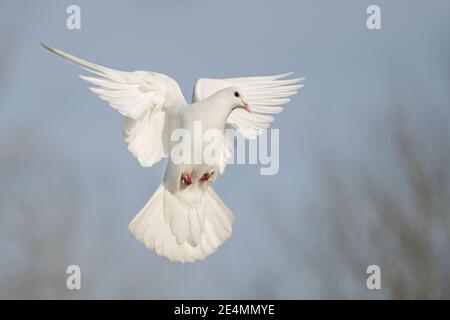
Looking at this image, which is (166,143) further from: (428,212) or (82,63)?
(428,212)

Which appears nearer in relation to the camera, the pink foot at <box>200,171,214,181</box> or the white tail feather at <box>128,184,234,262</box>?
the pink foot at <box>200,171,214,181</box>

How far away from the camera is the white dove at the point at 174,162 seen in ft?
32.0

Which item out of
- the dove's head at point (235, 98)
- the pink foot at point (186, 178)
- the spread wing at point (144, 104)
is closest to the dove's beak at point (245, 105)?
the dove's head at point (235, 98)

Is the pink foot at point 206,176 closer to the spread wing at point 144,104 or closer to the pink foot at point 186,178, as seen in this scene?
the pink foot at point 186,178

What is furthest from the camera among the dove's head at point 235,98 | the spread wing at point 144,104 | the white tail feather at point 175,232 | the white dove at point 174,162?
the white tail feather at point 175,232

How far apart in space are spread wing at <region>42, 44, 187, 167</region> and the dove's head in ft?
1.31

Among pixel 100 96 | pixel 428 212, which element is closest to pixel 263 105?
pixel 100 96

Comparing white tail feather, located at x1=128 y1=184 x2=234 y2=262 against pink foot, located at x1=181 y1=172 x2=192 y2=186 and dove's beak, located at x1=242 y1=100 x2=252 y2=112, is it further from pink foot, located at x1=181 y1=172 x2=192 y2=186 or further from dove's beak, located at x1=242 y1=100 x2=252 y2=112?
dove's beak, located at x1=242 y1=100 x2=252 y2=112

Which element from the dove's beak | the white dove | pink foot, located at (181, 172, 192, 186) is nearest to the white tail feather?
the white dove

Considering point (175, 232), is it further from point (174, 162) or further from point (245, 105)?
point (245, 105)

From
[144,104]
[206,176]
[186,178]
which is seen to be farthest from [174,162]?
[144,104]

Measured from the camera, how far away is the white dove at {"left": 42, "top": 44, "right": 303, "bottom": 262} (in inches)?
384

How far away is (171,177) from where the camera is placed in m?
9.91

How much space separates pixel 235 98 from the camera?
997cm
